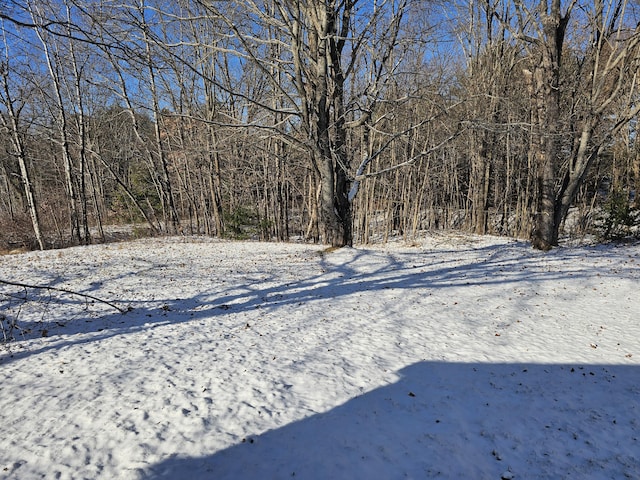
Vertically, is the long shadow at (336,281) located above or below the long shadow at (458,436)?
above

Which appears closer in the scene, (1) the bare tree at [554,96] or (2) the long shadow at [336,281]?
(2) the long shadow at [336,281]

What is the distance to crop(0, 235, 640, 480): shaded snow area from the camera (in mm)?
2453

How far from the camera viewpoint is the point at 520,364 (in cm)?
382

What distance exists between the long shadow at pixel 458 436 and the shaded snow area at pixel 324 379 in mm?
13

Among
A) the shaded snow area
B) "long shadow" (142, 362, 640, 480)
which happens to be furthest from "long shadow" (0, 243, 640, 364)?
"long shadow" (142, 362, 640, 480)

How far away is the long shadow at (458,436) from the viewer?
7.76 feet

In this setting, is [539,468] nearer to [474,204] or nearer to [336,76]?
[336,76]

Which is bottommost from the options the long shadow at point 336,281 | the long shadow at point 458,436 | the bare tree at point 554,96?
the long shadow at point 458,436

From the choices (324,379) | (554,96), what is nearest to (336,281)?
(324,379)

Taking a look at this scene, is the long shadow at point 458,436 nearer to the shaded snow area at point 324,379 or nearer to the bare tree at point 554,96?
the shaded snow area at point 324,379

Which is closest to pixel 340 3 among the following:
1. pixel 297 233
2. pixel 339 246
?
pixel 339 246

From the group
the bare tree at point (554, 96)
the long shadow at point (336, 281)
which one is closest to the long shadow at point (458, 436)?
the long shadow at point (336, 281)

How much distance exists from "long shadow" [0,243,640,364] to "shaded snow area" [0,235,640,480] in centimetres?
6

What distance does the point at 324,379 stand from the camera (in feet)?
11.5
